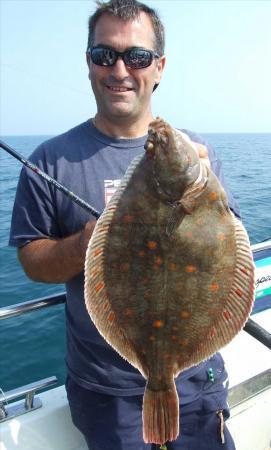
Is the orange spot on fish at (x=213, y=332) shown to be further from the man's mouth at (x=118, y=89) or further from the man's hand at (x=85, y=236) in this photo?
the man's mouth at (x=118, y=89)

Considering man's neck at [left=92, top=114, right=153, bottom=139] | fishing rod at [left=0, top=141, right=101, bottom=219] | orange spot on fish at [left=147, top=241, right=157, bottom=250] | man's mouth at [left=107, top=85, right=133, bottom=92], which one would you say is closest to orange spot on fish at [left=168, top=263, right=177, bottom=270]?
orange spot on fish at [left=147, top=241, right=157, bottom=250]

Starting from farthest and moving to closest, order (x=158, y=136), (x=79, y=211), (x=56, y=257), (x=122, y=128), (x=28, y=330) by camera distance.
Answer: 1. (x=28, y=330)
2. (x=122, y=128)
3. (x=79, y=211)
4. (x=56, y=257)
5. (x=158, y=136)

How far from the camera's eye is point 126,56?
2416 mm

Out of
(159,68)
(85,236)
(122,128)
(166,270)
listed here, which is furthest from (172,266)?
(159,68)

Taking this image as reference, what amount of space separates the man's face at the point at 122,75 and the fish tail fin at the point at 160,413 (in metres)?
1.60

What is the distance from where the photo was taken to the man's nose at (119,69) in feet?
7.95

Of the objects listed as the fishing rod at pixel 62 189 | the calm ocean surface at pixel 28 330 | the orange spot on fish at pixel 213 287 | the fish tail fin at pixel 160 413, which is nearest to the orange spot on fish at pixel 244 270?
the orange spot on fish at pixel 213 287

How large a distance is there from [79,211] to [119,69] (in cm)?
87

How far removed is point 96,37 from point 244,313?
5.91 feet

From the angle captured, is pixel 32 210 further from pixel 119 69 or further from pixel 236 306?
pixel 236 306

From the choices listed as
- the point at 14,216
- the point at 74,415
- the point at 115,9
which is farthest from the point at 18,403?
the point at 115,9

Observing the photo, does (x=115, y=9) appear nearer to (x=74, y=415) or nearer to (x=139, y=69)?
(x=139, y=69)

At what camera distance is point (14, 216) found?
8.01ft

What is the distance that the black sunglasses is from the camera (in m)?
2.41
